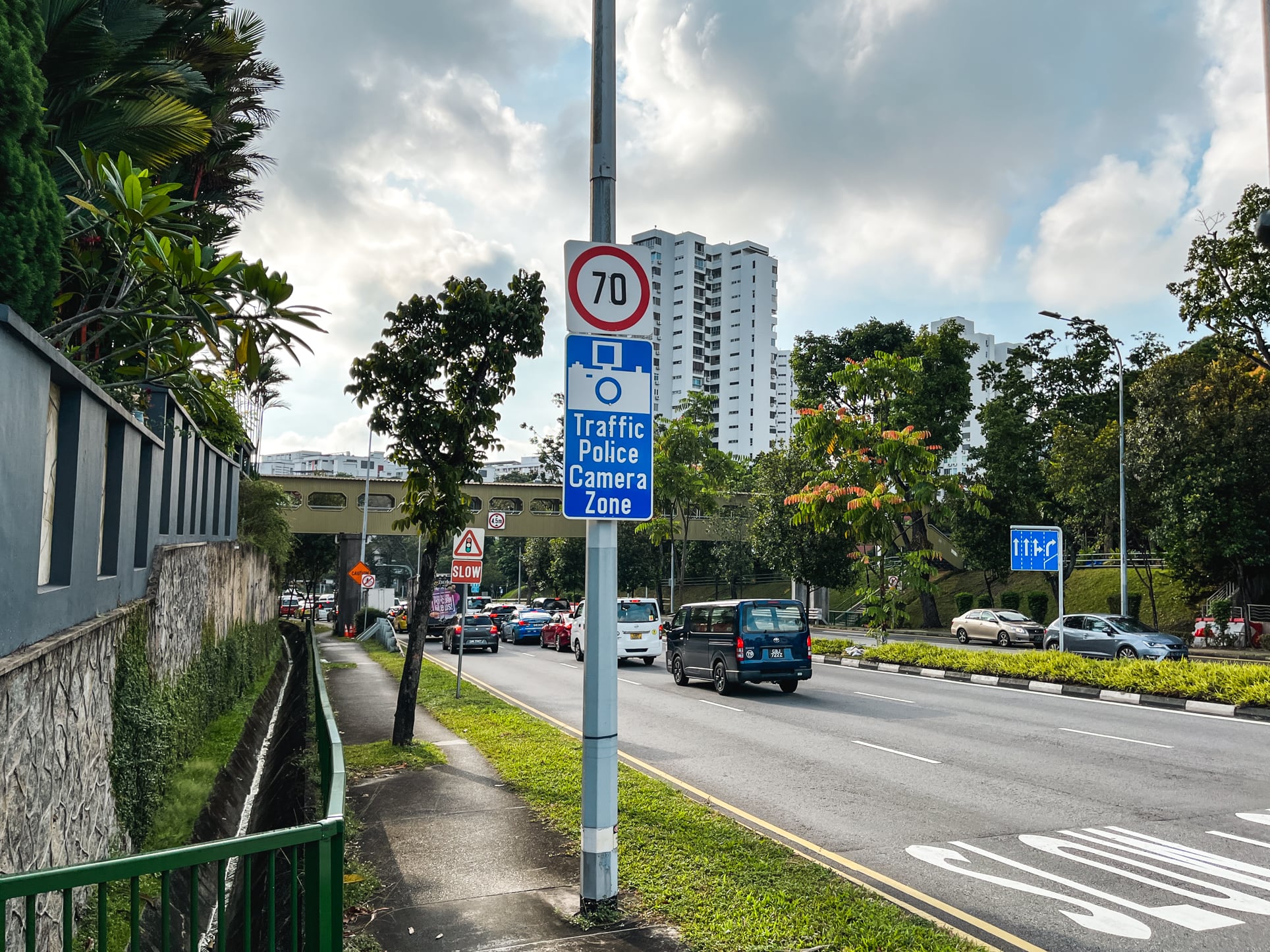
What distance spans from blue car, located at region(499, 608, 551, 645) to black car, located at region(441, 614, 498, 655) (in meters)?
6.70

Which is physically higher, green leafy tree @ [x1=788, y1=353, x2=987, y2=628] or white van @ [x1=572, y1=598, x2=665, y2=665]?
green leafy tree @ [x1=788, y1=353, x2=987, y2=628]

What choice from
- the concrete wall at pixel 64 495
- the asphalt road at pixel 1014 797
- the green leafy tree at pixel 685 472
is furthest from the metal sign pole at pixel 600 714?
the green leafy tree at pixel 685 472

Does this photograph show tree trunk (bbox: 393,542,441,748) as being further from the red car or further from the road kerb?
the red car

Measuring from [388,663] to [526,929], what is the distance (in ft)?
67.7

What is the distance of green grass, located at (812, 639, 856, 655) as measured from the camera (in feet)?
90.5

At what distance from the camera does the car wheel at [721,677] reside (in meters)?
18.5

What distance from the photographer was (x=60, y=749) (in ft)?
18.2

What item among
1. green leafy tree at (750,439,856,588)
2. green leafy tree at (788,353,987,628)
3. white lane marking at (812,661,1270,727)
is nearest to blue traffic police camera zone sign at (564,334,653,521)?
white lane marking at (812,661,1270,727)

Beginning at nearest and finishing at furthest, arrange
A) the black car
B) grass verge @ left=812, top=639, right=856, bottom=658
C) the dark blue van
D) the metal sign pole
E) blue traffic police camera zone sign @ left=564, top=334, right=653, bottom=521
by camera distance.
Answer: the metal sign pole, blue traffic police camera zone sign @ left=564, top=334, right=653, bottom=521, the dark blue van, grass verge @ left=812, top=639, right=856, bottom=658, the black car

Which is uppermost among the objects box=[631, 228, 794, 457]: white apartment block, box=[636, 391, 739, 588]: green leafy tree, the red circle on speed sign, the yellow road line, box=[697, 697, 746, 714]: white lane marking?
box=[631, 228, 794, 457]: white apartment block

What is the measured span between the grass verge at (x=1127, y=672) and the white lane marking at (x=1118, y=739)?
3.77 metres

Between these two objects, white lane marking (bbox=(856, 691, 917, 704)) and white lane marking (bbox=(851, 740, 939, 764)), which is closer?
white lane marking (bbox=(851, 740, 939, 764))

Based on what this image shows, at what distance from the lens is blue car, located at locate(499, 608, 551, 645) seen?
41094 mm

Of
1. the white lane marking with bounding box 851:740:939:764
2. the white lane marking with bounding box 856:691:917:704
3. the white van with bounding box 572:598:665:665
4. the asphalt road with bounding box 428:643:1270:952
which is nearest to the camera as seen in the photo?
the asphalt road with bounding box 428:643:1270:952
